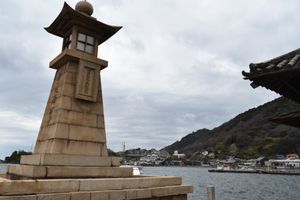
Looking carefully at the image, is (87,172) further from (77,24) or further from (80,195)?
(77,24)

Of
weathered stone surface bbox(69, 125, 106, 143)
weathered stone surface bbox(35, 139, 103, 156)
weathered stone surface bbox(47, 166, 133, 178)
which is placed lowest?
weathered stone surface bbox(47, 166, 133, 178)

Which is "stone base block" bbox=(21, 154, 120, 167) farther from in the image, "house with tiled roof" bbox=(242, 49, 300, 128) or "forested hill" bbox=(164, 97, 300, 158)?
"forested hill" bbox=(164, 97, 300, 158)

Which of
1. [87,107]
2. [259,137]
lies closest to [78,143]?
[87,107]

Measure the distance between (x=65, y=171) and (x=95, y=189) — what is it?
3.53 feet

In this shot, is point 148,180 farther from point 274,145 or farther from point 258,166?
point 274,145

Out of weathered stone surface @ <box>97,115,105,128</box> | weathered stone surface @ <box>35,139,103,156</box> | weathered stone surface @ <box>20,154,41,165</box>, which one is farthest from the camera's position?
weathered stone surface @ <box>97,115,105,128</box>

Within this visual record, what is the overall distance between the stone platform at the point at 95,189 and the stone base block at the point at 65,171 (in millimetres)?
728

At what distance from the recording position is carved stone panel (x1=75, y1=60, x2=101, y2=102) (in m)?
9.51

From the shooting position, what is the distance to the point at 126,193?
8055mm

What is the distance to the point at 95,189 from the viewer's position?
7680 millimetres

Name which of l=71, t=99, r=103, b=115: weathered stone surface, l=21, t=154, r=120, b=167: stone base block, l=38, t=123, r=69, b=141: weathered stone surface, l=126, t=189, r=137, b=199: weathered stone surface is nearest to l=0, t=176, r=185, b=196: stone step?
l=126, t=189, r=137, b=199: weathered stone surface

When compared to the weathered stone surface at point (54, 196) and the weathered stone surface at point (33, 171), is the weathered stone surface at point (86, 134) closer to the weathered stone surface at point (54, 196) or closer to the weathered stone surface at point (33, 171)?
the weathered stone surface at point (33, 171)

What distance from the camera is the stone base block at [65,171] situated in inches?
304

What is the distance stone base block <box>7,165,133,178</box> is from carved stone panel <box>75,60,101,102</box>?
237 centimetres
